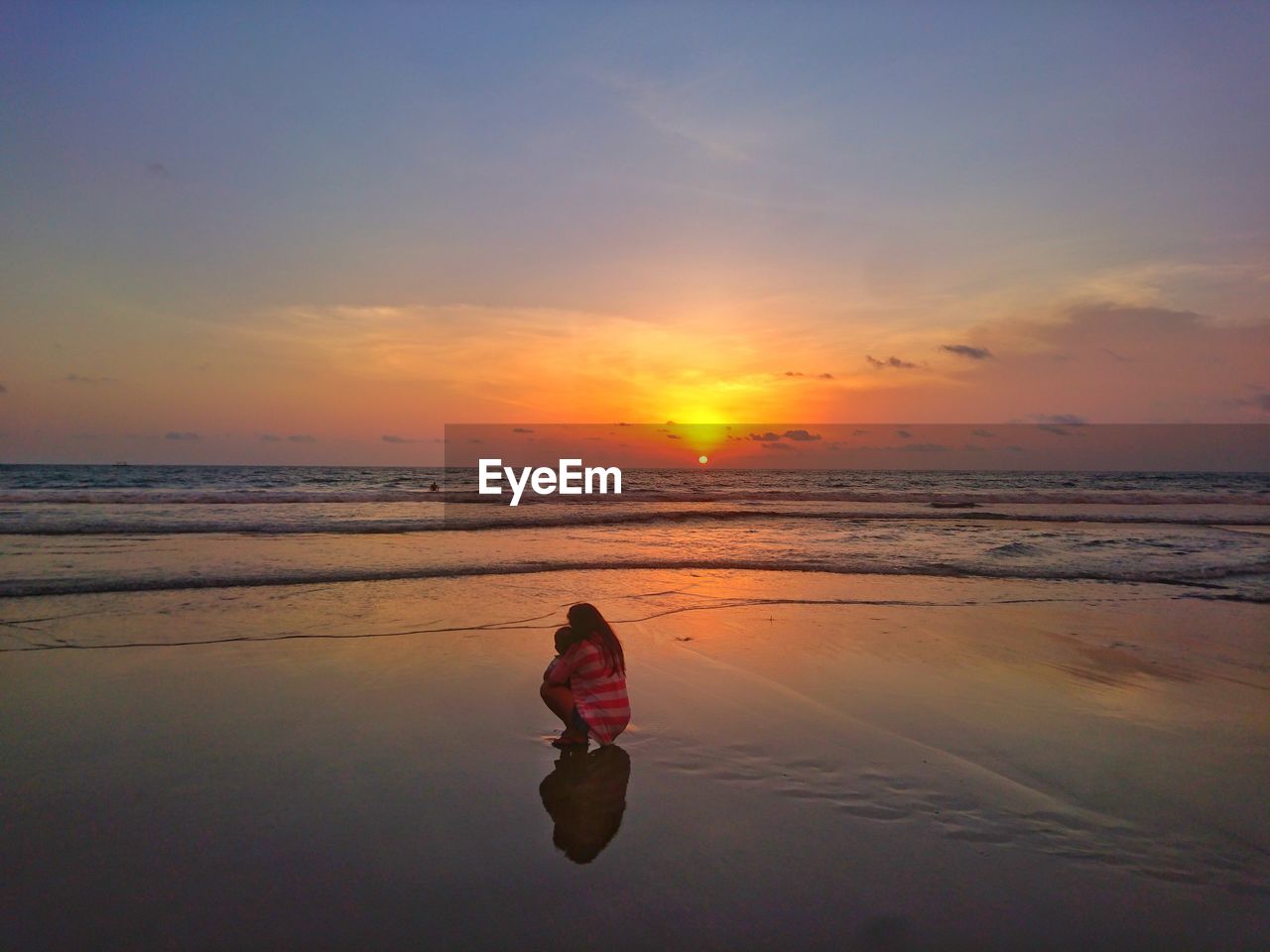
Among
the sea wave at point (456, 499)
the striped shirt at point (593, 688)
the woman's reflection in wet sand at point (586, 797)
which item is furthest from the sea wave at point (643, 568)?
the sea wave at point (456, 499)

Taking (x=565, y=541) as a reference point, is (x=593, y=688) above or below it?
above

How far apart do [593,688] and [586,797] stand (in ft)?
3.31

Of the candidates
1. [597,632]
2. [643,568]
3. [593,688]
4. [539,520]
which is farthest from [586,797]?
[539,520]

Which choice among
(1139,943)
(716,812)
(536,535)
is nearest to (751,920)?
(716,812)

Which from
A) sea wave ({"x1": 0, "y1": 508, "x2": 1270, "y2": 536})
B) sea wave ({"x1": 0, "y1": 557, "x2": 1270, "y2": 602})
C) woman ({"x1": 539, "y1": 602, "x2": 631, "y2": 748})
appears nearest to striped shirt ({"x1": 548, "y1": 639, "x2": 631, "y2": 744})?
woman ({"x1": 539, "y1": 602, "x2": 631, "y2": 748})

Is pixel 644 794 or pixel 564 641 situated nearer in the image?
pixel 644 794

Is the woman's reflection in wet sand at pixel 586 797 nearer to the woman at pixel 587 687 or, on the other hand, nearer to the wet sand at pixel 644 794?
the wet sand at pixel 644 794

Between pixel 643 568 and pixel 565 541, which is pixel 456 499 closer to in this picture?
pixel 565 541

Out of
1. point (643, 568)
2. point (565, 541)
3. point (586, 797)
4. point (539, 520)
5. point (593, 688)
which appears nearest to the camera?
point (586, 797)

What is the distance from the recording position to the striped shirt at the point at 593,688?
5.92 meters

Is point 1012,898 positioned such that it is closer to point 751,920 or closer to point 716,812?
point 751,920

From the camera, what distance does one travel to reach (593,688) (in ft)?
19.6

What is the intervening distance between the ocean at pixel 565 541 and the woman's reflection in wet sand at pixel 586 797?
9.82m

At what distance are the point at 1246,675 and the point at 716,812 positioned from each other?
731 cm
